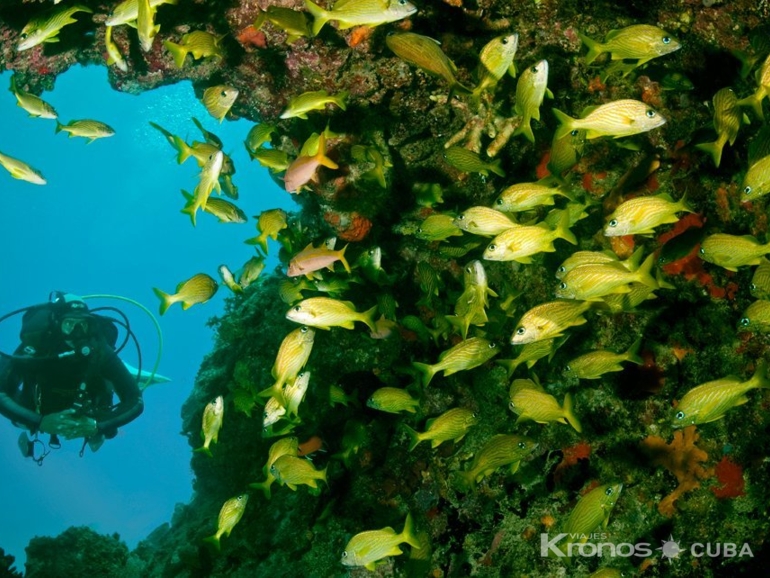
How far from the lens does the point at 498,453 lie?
3.64 meters

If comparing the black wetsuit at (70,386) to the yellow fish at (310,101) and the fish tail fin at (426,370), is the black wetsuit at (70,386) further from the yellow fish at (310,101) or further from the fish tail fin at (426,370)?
the yellow fish at (310,101)

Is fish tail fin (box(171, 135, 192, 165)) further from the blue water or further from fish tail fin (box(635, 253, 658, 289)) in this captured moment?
the blue water

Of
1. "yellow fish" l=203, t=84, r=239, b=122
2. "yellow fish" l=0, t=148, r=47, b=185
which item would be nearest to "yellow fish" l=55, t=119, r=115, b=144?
"yellow fish" l=0, t=148, r=47, b=185

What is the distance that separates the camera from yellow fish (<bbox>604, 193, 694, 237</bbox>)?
3221mm

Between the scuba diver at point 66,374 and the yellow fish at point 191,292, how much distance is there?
4.33 metres

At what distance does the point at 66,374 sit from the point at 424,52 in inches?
315

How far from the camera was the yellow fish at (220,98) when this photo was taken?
13.9 ft

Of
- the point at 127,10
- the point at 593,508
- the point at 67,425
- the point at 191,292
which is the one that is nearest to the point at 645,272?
the point at 593,508

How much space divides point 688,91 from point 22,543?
2586 inches

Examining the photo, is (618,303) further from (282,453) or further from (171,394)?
(171,394)

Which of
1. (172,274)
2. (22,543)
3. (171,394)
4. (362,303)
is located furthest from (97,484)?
(362,303)

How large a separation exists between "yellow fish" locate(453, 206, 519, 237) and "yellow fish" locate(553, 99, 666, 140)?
0.77 metres

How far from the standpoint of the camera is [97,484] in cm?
6712

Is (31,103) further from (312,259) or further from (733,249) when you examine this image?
(733,249)
